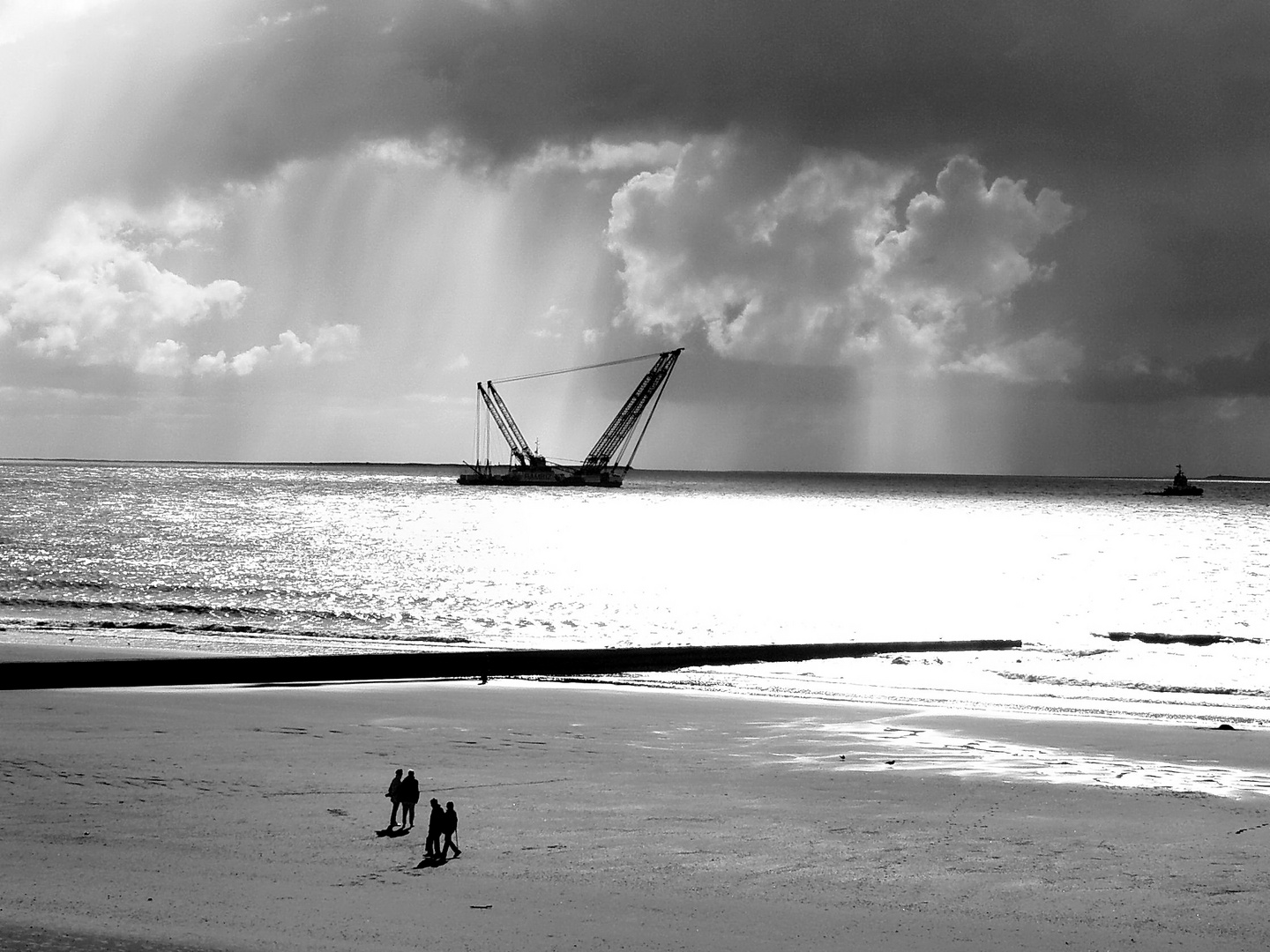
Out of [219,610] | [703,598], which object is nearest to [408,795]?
[219,610]

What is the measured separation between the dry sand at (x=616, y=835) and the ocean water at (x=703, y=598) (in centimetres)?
1006

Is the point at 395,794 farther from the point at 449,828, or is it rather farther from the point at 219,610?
the point at 219,610

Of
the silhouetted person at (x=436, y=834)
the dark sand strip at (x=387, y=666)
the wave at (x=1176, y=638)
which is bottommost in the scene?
the wave at (x=1176, y=638)

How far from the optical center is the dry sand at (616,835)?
37.3 feet

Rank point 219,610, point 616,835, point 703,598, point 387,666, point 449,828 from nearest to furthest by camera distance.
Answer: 1. point 449,828
2. point 616,835
3. point 387,666
4. point 219,610
5. point 703,598

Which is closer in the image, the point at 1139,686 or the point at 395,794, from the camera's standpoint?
the point at 395,794

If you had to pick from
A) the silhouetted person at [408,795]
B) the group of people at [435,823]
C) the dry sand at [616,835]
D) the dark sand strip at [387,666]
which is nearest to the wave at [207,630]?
the dark sand strip at [387,666]

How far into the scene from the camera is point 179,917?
36.7 ft

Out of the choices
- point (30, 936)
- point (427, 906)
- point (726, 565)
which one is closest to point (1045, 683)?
point (427, 906)

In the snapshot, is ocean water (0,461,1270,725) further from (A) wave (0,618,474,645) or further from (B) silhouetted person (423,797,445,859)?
(B) silhouetted person (423,797,445,859)

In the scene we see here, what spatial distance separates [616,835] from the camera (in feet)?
47.4

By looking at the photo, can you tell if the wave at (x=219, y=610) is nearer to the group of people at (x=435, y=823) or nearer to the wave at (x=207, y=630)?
the wave at (x=207, y=630)

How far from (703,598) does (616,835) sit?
154ft

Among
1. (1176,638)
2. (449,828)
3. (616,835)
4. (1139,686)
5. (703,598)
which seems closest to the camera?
(449,828)
